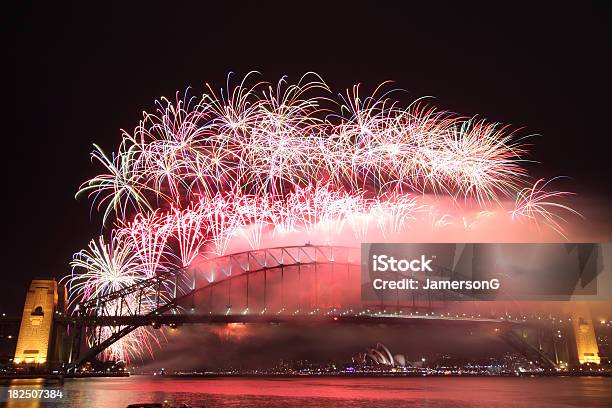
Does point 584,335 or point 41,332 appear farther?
point 584,335

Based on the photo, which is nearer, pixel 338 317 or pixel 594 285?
pixel 594 285

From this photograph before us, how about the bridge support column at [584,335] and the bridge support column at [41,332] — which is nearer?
the bridge support column at [41,332]

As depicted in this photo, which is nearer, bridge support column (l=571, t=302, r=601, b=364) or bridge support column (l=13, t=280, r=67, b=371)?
bridge support column (l=13, t=280, r=67, b=371)

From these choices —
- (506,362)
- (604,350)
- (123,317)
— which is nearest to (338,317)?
(123,317)

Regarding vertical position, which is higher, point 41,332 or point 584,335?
point 584,335

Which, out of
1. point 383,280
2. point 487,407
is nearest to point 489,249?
point 383,280

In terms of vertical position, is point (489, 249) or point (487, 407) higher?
point (489, 249)

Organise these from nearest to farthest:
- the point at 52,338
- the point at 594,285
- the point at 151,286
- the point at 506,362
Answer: the point at 594,285 → the point at 52,338 → the point at 151,286 → the point at 506,362

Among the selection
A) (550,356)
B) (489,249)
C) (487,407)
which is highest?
(489,249)

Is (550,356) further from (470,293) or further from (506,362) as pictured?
(470,293)

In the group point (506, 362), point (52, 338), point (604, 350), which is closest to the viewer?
point (52, 338)
